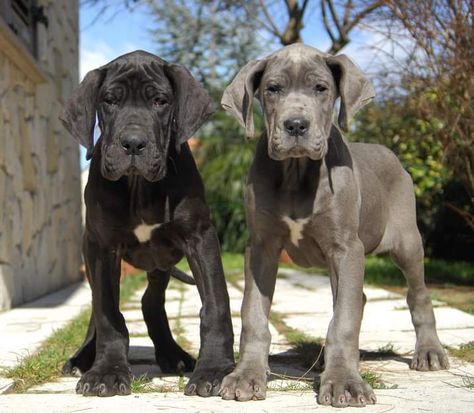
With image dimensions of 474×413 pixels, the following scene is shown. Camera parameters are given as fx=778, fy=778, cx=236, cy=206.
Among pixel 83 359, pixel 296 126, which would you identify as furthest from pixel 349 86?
pixel 83 359

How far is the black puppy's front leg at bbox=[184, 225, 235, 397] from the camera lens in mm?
3635

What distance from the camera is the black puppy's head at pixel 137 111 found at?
3.60m

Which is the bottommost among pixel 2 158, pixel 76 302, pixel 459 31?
pixel 76 302

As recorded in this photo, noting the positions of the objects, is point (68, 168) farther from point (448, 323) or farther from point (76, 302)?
point (448, 323)

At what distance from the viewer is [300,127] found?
137 inches

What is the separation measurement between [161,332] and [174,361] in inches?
8.0

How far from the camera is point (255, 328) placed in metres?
3.64

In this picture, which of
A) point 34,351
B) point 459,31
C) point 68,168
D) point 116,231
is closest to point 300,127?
point 116,231

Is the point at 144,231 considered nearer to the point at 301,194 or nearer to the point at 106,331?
the point at 106,331

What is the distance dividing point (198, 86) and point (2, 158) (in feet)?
12.0

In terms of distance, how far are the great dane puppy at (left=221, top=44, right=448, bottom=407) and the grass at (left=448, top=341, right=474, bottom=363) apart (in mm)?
1021

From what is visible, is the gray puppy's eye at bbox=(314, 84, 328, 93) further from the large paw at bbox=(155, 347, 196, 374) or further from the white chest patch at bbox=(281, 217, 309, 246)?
the large paw at bbox=(155, 347, 196, 374)

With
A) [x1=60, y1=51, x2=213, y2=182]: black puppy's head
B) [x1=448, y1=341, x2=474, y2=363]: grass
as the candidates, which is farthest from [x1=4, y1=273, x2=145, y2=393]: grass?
[x1=448, y1=341, x2=474, y2=363]: grass

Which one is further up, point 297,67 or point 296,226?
point 297,67
